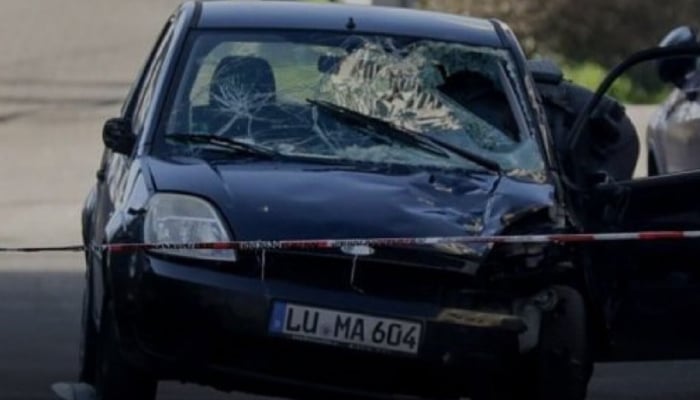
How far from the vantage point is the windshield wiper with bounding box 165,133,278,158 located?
26.0 feet

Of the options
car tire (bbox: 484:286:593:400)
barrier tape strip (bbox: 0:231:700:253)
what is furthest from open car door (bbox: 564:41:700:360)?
barrier tape strip (bbox: 0:231:700:253)

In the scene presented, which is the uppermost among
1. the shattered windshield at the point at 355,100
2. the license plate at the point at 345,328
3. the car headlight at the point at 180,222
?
the shattered windshield at the point at 355,100

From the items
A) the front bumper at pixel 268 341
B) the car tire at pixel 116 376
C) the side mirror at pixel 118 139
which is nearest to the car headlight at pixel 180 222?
the front bumper at pixel 268 341

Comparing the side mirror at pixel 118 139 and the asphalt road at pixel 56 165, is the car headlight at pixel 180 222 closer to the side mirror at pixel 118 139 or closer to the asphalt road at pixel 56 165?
the side mirror at pixel 118 139

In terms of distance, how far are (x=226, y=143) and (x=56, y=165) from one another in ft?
38.1

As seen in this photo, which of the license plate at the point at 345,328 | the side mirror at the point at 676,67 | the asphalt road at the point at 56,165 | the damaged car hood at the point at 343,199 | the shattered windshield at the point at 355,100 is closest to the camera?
the license plate at the point at 345,328

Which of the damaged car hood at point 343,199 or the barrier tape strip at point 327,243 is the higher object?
the damaged car hood at point 343,199

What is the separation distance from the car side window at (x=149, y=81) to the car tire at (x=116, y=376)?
107cm

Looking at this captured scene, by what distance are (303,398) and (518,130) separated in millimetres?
1745

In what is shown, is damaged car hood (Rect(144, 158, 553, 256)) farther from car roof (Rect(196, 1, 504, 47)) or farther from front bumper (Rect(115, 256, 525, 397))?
car roof (Rect(196, 1, 504, 47))

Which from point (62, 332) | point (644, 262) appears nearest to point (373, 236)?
point (644, 262)

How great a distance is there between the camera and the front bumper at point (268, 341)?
7105 mm

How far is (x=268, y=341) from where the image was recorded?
23.3 feet

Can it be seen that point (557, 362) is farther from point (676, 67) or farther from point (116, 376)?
point (676, 67)
